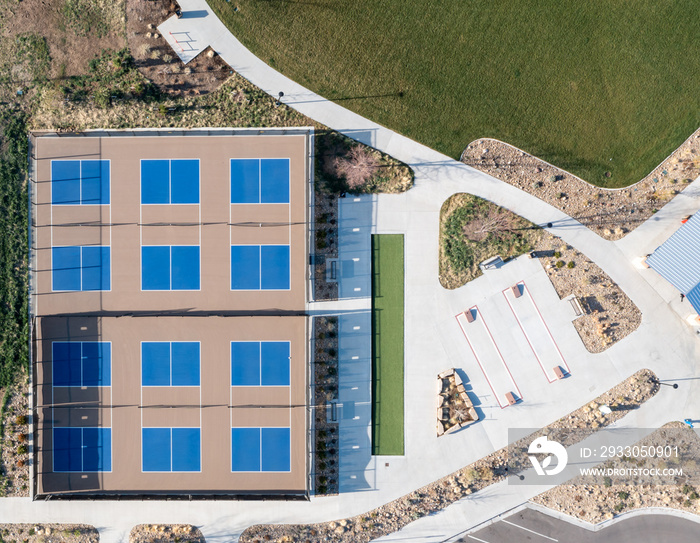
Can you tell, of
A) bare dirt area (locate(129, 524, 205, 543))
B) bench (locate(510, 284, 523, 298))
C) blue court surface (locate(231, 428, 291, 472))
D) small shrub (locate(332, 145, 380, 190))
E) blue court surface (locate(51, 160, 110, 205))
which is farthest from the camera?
bench (locate(510, 284, 523, 298))

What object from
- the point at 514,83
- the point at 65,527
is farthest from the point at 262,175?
the point at 65,527

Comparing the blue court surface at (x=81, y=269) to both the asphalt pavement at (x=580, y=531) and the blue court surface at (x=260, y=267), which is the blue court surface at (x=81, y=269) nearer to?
the blue court surface at (x=260, y=267)

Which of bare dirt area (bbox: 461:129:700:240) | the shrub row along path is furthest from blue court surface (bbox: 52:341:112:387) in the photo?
bare dirt area (bbox: 461:129:700:240)

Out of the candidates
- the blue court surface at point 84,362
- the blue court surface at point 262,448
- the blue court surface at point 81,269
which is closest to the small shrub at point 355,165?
the blue court surface at point 81,269

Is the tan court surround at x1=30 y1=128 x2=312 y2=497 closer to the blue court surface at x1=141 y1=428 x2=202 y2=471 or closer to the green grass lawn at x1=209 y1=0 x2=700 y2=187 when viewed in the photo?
the blue court surface at x1=141 y1=428 x2=202 y2=471

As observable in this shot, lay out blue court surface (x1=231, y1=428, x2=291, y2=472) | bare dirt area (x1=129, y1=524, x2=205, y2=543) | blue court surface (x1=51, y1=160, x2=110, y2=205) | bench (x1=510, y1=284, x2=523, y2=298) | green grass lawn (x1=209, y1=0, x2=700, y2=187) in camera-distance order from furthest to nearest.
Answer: bench (x1=510, y1=284, x2=523, y2=298) < bare dirt area (x1=129, y1=524, x2=205, y2=543) < green grass lawn (x1=209, y1=0, x2=700, y2=187) < blue court surface (x1=51, y1=160, x2=110, y2=205) < blue court surface (x1=231, y1=428, x2=291, y2=472)

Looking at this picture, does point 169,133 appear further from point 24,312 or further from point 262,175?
point 24,312
